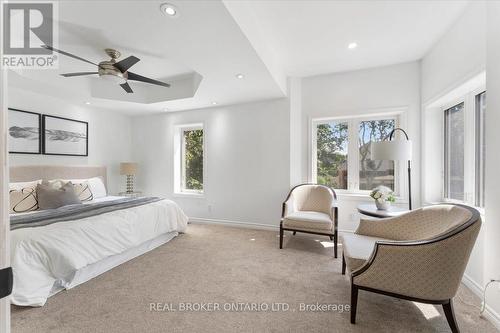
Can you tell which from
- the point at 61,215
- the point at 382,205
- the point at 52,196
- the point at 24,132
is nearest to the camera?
the point at 61,215

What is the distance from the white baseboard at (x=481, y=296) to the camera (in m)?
1.64

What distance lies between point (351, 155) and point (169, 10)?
323cm

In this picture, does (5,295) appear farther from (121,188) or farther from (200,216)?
(121,188)

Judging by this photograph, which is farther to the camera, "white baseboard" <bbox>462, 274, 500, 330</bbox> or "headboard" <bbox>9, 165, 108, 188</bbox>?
"headboard" <bbox>9, 165, 108, 188</bbox>

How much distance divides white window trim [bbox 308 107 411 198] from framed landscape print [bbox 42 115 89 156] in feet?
13.9

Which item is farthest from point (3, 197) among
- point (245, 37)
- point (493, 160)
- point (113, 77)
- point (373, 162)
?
point (373, 162)

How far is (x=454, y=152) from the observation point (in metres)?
2.79

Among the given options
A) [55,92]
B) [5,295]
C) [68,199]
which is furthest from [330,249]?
[55,92]

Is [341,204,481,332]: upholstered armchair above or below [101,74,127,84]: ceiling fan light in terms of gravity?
below

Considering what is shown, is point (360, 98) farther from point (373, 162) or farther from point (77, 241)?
point (77, 241)

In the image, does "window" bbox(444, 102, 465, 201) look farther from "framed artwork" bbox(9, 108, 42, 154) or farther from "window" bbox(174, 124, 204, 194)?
"framed artwork" bbox(9, 108, 42, 154)

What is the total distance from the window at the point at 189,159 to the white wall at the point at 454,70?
3.91 m

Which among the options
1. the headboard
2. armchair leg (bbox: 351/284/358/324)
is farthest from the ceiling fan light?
armchair leg (bbox: 351/284/358/324)

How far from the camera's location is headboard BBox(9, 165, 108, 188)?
10.6ft
